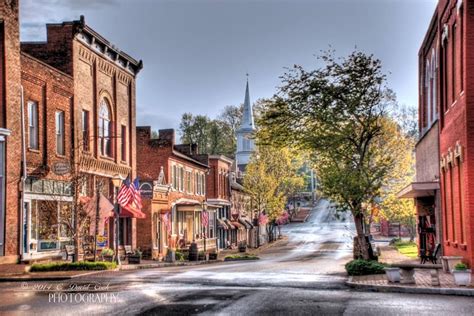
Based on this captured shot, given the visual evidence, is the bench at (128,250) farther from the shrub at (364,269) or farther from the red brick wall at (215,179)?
the red brick wall at (215,179)

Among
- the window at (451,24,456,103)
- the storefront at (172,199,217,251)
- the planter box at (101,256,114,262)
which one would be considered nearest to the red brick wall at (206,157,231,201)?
the storefront at (172,199,217,251)

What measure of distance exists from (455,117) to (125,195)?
15.2 m

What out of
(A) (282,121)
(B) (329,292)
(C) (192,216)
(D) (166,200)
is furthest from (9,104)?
(C) (192,216)

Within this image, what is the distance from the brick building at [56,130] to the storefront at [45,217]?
0.04 meters

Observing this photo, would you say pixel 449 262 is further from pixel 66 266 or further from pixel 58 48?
pixel 58 48

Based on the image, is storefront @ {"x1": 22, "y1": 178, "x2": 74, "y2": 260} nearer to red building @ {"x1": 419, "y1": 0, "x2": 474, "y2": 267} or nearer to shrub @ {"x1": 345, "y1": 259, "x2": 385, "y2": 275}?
shrub @ {"x1": 345, "y1": 259, "x2": 385, "y2": 275}

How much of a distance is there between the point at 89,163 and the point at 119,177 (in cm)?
453

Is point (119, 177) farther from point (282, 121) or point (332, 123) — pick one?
point (332, 123)

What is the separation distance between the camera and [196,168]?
61125 mm

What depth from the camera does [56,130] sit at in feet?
111

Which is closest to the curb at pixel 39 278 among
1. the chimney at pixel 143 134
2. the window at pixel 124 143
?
the window at pixel 124 143

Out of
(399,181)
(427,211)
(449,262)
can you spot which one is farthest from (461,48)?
(399,181)

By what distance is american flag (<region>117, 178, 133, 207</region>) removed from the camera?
33.3 m

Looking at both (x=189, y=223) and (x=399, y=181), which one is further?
(x=399, y=181)
